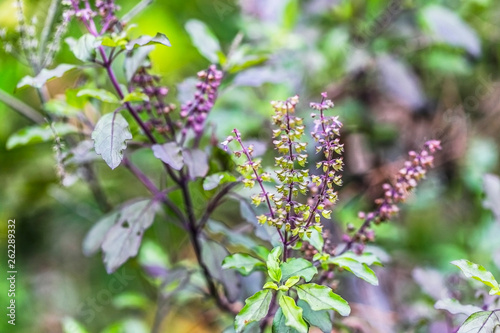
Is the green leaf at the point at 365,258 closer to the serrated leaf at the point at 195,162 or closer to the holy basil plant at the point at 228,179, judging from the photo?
the holy basil plant at the point at 228,179

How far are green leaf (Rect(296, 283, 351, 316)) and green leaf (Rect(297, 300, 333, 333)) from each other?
0.15 ft

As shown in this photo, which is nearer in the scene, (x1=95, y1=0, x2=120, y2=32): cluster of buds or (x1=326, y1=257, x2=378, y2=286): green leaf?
(x1=326, y1=257, x2=378, y2=286): green leaf

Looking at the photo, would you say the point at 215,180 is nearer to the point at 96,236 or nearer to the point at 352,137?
the point at 96,236

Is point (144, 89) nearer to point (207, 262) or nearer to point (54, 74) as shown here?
point (54, 74)

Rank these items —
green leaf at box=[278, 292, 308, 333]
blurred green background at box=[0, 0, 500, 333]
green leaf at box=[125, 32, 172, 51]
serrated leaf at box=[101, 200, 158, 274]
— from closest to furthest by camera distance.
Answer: green leaf at box=[278, 292, 308, 333]
green leaf at box=[125, 32, 172, 51]
serrated leaf at box=[101, 200, 158, 274]
blurred green background at box=[0, 0, 500, 333]

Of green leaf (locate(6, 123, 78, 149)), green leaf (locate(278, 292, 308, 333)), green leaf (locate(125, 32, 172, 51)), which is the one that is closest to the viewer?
green leaf (locate(278, 292, 308, 333))

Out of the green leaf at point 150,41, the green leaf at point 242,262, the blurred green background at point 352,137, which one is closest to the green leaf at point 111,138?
the green leaf at point 150,41

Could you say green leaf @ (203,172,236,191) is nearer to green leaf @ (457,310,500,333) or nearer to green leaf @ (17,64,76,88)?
green leaf @ (17,64,76,88)

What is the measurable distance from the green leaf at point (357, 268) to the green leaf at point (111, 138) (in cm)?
34

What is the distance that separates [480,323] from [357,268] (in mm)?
176

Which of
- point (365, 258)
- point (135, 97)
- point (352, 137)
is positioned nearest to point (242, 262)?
point (365, 258)

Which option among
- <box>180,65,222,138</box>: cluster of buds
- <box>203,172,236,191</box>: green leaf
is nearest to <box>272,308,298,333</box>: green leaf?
<box>203,172,236,191</box>: green leaf

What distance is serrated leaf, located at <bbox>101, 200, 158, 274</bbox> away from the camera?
2.76 ft

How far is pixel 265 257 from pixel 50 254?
1.31 meters
